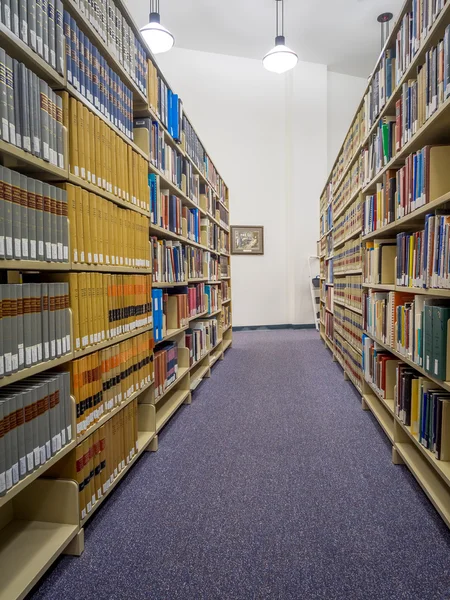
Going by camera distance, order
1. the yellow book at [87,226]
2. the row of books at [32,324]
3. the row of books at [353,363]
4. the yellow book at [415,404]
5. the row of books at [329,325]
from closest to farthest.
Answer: the row of books at [32,324] → the yellow book at [87,226] → the yellow book at [415,404] → the row of books at [353,363] → the row of books at [329,325]

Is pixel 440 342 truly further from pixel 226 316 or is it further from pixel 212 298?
pixel 226 316

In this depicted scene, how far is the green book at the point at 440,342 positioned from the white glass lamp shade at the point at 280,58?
14.9ft

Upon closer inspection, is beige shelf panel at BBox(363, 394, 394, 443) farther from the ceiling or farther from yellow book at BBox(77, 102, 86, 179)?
the ceiling

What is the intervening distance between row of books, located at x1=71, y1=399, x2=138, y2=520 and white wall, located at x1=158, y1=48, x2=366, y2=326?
526 cm

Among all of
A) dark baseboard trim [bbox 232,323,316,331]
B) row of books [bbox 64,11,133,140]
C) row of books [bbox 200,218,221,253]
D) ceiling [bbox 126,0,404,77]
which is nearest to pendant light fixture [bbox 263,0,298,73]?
ceiling [bbox 126,0,404,77]

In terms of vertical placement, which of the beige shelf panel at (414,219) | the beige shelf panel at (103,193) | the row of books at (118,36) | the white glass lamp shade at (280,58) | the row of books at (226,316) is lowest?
the row of books at (226,316)

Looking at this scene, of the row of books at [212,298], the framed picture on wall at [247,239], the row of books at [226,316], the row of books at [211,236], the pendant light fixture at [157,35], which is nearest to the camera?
the row of books at [211,236]

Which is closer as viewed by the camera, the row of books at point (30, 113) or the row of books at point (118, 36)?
the row of books at point (30, 113)

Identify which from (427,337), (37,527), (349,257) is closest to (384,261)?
(427,337)

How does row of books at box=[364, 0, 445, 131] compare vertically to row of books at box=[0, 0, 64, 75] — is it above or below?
above

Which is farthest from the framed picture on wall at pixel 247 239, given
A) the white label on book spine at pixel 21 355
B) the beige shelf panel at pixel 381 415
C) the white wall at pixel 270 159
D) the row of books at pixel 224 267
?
the white label on book spine at pixel 21 355

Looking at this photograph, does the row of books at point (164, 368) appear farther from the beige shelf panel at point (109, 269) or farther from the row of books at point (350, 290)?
the row of books at point (350, 290)

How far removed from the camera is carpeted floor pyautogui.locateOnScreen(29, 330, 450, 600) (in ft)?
3.68

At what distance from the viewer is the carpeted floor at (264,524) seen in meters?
1.12
